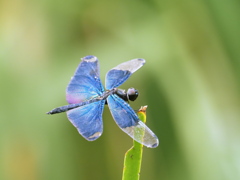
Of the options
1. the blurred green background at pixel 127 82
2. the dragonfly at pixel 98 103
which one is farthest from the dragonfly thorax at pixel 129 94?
the blurred green background at pixel 127 82

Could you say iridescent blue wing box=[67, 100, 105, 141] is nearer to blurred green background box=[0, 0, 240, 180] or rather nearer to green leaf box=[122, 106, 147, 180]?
green leaf box=[122, 106, 147, 180]

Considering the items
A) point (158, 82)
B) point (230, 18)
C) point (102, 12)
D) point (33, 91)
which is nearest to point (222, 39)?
point (230, 18)

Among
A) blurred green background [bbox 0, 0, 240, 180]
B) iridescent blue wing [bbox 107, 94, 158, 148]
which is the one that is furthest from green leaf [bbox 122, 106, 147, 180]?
blurred green background [bbox 0, 0, 240, 180]

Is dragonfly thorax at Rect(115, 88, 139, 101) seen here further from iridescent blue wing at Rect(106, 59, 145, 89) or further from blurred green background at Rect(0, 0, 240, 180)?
blurred green background at Rect(0, 0, 240, 180)

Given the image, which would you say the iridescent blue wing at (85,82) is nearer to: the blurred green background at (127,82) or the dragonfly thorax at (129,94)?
the dragonfly thorax at (129,94)

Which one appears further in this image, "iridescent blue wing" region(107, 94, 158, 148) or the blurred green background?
the blurred green background

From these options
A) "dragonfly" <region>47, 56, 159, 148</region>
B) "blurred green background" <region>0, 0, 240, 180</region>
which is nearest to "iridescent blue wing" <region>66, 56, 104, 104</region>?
"dragonfly" <region>47, 56, 159, 148</region>

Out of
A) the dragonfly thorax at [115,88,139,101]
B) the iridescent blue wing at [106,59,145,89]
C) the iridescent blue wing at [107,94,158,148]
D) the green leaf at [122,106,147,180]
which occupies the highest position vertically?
the iridescent blue wing at [106,59,145,89]

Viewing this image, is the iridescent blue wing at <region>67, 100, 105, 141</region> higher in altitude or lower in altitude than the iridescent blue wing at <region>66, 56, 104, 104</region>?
lower
